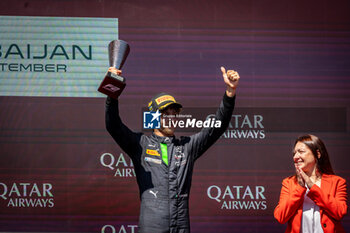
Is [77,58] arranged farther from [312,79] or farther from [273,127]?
[312,79]

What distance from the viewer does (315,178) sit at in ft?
9.02

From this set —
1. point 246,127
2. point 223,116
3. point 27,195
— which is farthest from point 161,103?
point 27,195

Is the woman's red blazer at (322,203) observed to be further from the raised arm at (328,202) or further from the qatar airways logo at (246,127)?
the qatar airways logo at (246,127)

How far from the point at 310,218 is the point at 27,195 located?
9.03 feet

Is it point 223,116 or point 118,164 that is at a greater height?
point 223,116

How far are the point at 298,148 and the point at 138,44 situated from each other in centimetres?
208

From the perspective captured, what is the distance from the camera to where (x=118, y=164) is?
4.09m

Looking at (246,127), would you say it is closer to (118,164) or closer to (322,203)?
(118,164)

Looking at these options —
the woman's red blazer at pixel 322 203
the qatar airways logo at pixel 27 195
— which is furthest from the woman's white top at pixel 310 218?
the qatar airways logo at pixel 27 195

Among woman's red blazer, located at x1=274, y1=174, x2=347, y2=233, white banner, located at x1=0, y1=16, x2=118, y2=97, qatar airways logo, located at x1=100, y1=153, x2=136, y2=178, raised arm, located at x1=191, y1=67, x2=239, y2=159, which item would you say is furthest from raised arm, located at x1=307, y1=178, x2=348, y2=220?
white banner, located at x1=0, y1=16, x2=118, y2=97

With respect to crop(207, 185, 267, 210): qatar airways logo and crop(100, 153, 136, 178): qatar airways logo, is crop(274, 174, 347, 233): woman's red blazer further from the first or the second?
crop(100, 153, 136, 178): qatar airways logo

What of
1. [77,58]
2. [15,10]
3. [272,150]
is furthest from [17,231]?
[272,150]

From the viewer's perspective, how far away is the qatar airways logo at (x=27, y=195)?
13.3 feet

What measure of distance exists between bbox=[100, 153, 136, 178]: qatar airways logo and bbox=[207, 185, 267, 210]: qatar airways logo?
0.84 m
